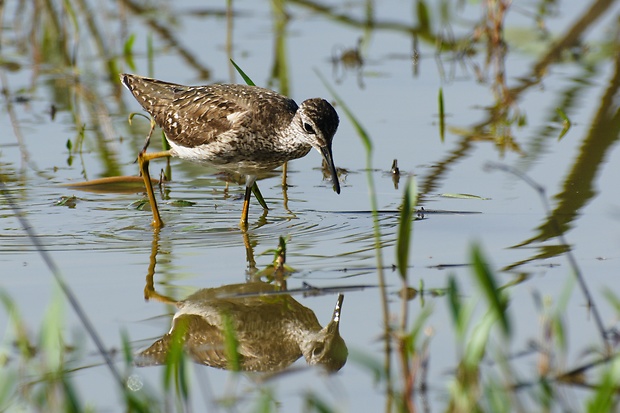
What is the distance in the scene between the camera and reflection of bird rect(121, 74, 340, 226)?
874 cm

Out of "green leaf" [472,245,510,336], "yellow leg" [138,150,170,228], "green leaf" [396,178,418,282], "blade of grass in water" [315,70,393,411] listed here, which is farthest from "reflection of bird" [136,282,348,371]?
"yellow leg" [138,150,170,228]

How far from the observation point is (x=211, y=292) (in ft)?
24.1

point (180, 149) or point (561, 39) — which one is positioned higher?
point (561, 39)

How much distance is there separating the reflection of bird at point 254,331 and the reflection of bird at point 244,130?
1.59 m

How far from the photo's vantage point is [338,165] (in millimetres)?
10438

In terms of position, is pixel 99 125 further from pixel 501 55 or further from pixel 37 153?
pixel 501 55

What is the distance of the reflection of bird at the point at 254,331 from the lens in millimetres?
6258

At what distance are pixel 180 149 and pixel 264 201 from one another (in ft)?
2.76

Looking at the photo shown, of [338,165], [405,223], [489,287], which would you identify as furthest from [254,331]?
[338,165]

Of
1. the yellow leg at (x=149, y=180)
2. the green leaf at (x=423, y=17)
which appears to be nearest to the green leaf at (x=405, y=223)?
the yellow leg at (x=149, y=180)

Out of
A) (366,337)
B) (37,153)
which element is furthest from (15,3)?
(366,337)

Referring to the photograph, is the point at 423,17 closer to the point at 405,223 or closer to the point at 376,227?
the point at 376,227

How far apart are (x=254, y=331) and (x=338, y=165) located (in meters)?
3.88

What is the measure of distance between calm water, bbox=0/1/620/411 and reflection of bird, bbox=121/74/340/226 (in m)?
0.45
